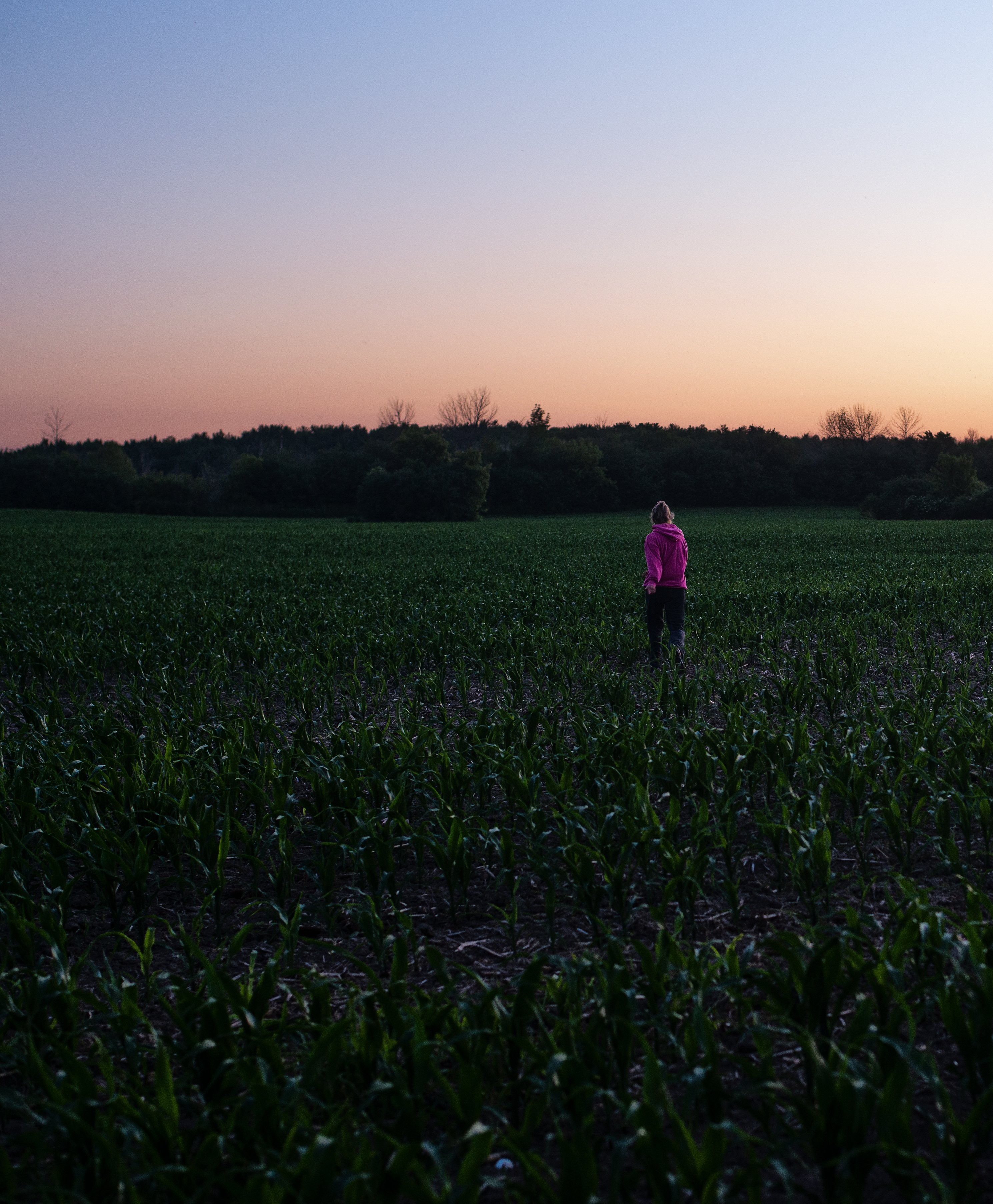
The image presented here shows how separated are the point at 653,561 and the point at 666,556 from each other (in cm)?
22

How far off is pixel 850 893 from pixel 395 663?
271 inches

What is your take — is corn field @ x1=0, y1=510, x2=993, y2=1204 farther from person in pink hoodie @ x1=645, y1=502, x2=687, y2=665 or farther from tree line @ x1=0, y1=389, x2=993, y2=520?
tree line @ x1=0, y1=389, x2=993, y2=520

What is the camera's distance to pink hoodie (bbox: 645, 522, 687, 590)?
32.9 feet

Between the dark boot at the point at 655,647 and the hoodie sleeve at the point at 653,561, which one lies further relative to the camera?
the dark boot at the point at 655,647

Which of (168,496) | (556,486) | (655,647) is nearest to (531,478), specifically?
(556,486)

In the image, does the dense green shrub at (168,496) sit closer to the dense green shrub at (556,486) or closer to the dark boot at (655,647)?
the dense green shrub at (556,486)

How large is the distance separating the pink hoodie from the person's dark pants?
0.39 feet

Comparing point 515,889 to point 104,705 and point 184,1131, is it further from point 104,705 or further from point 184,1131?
point 104,705

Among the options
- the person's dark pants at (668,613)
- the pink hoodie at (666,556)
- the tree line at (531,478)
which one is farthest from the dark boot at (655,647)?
the tree line at (531,478)

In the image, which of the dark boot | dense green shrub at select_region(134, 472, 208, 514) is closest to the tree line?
dense green shrub at select_region(134, 472, 208, 514)

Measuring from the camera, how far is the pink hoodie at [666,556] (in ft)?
32.9

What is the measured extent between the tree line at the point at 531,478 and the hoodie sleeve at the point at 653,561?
6130 centimetres

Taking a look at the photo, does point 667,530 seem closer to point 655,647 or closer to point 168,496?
point 655,647

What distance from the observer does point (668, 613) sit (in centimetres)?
1071
